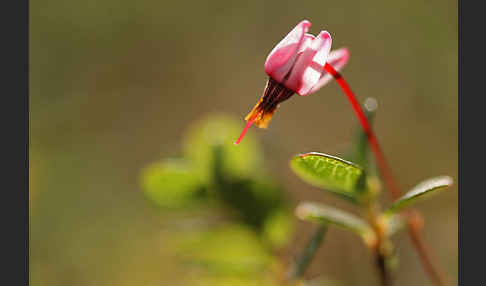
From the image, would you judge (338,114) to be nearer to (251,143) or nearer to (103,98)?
(103,98)

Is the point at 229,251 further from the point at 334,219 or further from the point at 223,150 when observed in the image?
the point at 334,219

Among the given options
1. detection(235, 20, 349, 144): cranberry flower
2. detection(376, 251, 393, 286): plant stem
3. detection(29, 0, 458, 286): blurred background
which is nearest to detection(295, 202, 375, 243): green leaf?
detection(376, 251, 393, 286): plant stem

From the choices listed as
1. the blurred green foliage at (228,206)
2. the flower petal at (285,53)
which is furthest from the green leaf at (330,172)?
the blurred green foliage at (228,206)

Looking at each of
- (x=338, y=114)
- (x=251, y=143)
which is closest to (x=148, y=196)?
(x=251, y=143)

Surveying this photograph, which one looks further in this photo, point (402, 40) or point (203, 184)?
point (402, 40)

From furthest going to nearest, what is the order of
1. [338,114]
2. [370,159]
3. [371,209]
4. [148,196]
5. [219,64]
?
[219,64] < [338,114] < [148,196] < [370,159] < [371,209]

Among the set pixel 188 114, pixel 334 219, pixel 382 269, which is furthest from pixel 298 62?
pixel 188 114
